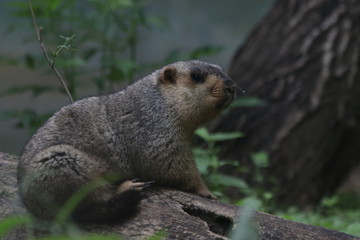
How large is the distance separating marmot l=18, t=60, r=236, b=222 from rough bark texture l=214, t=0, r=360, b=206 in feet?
12.6

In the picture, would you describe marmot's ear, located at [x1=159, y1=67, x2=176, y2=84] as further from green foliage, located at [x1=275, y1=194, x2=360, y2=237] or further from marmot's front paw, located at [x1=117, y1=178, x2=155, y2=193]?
green foliage, located at [x1=275, y1=194, x2=360, y2=237]

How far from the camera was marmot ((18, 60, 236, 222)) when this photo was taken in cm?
447

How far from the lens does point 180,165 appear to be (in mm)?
5180

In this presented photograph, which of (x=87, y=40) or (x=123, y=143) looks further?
(x=87, y=40)

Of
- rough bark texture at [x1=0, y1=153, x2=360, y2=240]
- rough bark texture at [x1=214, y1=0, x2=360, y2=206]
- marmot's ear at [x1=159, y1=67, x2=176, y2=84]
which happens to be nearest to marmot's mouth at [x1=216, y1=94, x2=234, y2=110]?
marmot's ear at [x1=159, y1=67, x2=176, y2=84]

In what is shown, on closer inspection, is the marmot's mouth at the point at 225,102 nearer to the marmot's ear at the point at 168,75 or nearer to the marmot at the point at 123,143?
the marmot at the point at 123,143

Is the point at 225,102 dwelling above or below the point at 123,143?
above

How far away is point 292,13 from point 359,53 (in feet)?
3.92

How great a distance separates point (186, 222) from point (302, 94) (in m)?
5.06

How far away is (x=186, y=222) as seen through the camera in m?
4.51

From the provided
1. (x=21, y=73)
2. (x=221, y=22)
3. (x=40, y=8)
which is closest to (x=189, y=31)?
(x=221, y=22)

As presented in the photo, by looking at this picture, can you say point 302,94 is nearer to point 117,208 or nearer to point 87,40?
point 87,40

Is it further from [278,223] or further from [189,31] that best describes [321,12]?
[189,31]

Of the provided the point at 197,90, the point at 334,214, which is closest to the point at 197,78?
the point at 197,90
